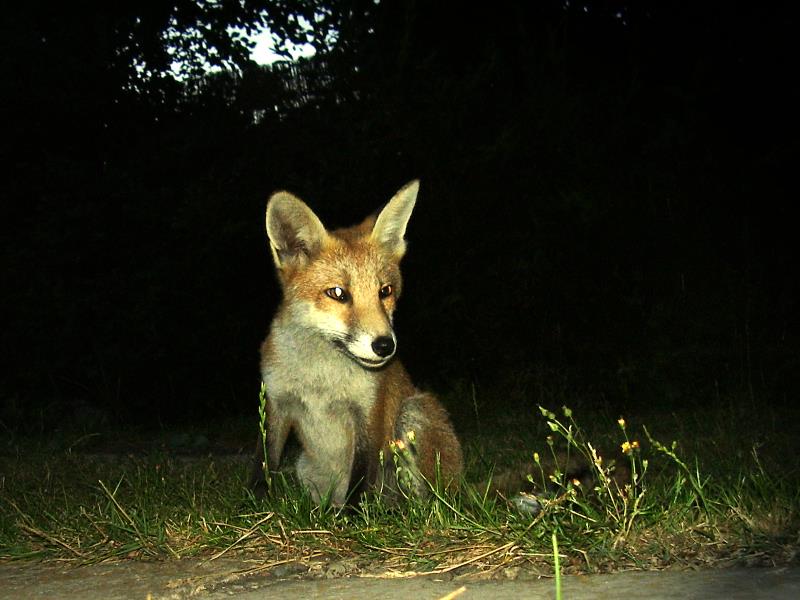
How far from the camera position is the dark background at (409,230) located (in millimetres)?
7098

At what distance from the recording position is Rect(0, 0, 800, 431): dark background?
23.3 feet

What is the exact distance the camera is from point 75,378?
294 inches

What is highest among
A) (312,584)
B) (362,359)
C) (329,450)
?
(362,359)

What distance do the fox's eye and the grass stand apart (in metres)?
0.86

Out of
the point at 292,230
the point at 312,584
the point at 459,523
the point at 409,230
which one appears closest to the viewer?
the point at 312,584

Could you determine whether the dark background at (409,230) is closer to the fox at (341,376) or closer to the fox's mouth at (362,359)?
the fox at (341,376)

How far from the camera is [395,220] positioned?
434 cm

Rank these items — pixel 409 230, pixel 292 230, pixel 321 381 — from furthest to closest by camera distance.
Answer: pixel 409 230 < pixel 292 230 < pixel 321 381

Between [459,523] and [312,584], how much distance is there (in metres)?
0.60

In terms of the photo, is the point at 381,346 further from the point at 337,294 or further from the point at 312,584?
the point at 312,584

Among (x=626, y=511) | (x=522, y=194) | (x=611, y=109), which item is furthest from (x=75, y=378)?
(x=626, y=511)

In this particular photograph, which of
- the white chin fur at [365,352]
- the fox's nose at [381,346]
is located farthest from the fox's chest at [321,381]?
the fox's nose at [381,346]

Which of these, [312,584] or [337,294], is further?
[337,294]

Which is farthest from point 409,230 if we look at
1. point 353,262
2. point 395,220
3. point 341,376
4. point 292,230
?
point 341,376
